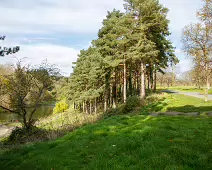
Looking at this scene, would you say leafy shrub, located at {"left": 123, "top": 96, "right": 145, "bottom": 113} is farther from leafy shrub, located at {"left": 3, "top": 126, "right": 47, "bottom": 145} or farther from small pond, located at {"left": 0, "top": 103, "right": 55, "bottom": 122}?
leafy shrub, located at {"left": 3, "top": 126, "right": 47, "bottom": 145}

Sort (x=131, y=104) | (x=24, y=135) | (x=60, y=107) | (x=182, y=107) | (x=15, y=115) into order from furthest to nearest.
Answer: (x=60, y=107), (x=15, y=115), (x=131, y=104), (x=182, y=107), (x=24, y=135)

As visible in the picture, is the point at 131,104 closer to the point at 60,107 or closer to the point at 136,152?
the point at 136,152

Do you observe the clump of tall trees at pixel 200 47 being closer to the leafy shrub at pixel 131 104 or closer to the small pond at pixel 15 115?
the leafy shrub at pixel 131 104

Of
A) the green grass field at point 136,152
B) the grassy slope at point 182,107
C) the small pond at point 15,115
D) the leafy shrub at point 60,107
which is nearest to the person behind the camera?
the green grass field at point 136,152

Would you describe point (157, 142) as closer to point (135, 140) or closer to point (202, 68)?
point (135, 140)

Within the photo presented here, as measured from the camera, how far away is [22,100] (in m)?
13.2

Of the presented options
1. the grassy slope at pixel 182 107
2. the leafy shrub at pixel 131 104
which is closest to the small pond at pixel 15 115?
the leafy shrub at pixel 131 104

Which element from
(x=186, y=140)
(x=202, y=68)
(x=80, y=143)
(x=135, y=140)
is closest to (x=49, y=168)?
(x=80, y=143)

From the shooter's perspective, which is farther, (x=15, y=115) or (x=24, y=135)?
(x=15, y=115)

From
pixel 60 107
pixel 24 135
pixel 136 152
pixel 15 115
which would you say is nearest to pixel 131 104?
pixel 24 135

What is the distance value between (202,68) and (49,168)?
20.6 meters

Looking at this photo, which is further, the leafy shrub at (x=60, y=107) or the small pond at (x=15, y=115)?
the leafy shrub at (x=60, y=107)

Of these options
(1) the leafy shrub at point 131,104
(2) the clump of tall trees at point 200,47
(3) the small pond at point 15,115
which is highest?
→ (2) the clump of tall trees at point 200,47

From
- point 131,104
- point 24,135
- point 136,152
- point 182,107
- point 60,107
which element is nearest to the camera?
point 136,152
